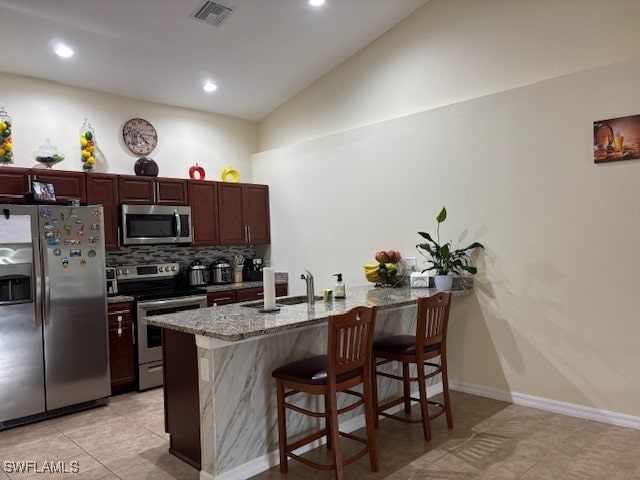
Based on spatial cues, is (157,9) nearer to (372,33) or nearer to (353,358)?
(372,33)

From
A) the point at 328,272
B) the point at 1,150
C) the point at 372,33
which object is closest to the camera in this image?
the point at 1,150

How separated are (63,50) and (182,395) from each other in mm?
3181

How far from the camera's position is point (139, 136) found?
5.32 metres

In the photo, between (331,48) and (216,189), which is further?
(216,189)

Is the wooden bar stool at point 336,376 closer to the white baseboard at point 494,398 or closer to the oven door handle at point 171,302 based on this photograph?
the white baseboard at point 494,398

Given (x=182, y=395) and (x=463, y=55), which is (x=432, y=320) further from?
(x=463, y=55)

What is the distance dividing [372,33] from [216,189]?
2.37 m

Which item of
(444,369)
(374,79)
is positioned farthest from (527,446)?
(374,79)

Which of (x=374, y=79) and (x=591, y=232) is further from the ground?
(x=374, y=79)

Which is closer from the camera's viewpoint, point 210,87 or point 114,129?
point 114,129

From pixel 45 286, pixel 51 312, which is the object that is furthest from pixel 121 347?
pixel 45 286

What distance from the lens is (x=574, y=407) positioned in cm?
362

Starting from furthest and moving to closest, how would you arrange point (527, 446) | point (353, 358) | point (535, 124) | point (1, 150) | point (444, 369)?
point (1, 150) → point (535, 124) → point (444, 369) → point (527, 446) → point (353, 358)

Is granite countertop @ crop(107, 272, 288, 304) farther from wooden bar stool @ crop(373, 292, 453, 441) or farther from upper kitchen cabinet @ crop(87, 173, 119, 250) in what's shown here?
wooden bar stool @ crop(373, 292, 453, 441)
